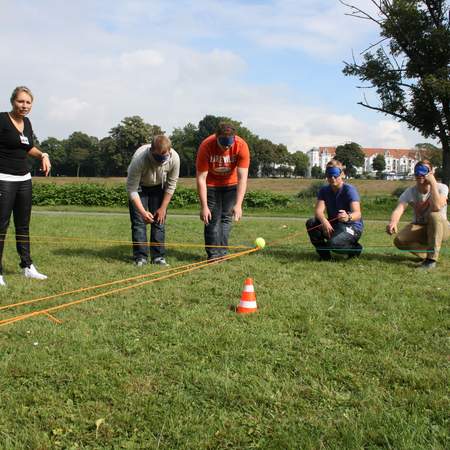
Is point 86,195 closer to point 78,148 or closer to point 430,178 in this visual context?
point 430,178

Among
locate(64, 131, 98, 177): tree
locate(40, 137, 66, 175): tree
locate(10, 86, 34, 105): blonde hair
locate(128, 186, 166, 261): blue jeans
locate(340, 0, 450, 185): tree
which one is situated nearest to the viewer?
locate(10, 86, 34, 105): blonde hair

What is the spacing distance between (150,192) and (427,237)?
3.70m

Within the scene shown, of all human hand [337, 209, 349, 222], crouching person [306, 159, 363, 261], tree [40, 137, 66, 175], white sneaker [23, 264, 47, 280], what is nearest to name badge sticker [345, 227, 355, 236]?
crouching person [306, 159, 363, 261]

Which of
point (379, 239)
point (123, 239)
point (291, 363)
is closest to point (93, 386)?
point (291, 363)

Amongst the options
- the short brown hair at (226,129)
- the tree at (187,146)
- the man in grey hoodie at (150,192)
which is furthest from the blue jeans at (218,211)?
the tree at (187,146)

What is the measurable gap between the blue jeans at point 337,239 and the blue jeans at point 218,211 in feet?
3.74

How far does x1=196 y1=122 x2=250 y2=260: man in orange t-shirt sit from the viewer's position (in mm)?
5840

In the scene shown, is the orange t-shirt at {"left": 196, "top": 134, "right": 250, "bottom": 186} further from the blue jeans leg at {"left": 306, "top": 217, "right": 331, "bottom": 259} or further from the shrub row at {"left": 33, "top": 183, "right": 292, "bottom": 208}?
the shrub row at {"left": 33, "top": 183, "right": 292, "bottom": 208}

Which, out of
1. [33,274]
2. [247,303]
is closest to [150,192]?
[33,274]

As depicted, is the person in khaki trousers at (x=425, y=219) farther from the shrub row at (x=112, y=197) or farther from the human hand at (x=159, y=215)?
the shrub row at (x=112, y=197)

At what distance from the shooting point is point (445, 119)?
16.9 m

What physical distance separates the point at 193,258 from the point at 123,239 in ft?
8.11

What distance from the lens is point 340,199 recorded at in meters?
6.11

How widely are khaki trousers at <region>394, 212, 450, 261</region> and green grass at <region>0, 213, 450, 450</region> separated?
2.41 feet
